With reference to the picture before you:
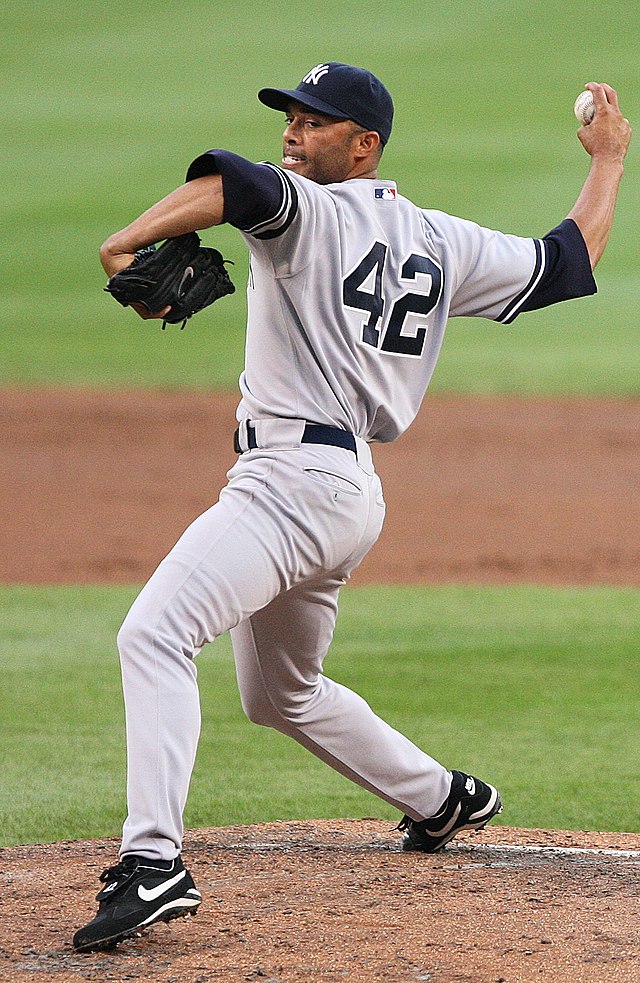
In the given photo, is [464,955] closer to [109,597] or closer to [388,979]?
[388,979]

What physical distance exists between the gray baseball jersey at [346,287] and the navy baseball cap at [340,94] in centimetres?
14

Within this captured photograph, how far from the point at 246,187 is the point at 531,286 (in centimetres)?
86

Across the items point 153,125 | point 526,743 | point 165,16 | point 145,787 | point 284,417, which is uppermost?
point 165,16

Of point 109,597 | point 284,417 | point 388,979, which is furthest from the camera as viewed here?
point 109,597

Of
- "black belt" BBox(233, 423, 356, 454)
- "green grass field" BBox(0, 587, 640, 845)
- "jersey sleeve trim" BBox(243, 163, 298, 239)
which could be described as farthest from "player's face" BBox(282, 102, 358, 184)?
"green grass field" BBox(0, 587, 640, 845)

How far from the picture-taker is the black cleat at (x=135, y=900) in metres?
2.40

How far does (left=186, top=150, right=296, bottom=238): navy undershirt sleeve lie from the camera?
2.44 metres

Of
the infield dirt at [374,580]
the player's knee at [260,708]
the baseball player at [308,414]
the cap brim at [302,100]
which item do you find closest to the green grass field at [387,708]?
the infield dirt at [374,580]

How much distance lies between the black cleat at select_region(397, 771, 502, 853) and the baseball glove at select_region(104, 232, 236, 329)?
52.5 inches

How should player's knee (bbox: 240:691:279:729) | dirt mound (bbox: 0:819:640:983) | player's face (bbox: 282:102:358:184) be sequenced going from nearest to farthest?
1. dirt mound (bbox: 0:819:640:983)
2. player's face (bbox: 282:102:358:184)
3. player's knee (bbox: 240:691:279:729)

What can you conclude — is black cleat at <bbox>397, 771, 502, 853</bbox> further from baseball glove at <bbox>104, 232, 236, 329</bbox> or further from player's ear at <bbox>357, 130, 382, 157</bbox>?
player's ear at <bbox>357, 130, 382, 157</bbox>

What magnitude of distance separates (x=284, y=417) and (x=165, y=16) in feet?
64.5

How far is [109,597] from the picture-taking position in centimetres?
719

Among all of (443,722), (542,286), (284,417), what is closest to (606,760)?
(443,722)
